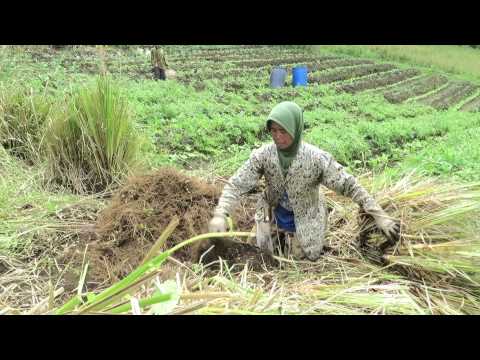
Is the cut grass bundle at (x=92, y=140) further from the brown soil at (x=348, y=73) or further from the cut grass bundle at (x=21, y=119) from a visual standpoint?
Result: the brown soil at (x=348, y=73)

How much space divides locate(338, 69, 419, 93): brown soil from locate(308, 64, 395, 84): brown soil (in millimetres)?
189

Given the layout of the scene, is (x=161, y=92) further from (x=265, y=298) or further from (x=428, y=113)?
(x=265, y=298)

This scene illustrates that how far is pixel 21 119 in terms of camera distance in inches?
151

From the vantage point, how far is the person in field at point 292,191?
2.38 metres

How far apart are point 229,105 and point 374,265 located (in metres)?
5.10

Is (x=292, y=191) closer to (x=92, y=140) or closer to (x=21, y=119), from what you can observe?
(x=92, y=140)

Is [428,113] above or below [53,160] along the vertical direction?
below

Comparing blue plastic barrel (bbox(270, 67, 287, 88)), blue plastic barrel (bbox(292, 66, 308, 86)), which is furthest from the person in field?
blue plastic barrel (bbox(292, 66, 308, 86))

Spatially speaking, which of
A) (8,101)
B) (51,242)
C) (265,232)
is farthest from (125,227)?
(8,101)

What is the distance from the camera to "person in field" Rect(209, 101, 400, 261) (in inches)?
93.8

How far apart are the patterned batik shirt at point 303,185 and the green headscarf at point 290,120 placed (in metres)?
0.05

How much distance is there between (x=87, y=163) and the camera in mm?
3477

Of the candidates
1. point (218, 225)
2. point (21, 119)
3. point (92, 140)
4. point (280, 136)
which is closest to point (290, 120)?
point (280, 136)

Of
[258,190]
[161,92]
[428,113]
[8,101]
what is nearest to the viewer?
[258,190]
